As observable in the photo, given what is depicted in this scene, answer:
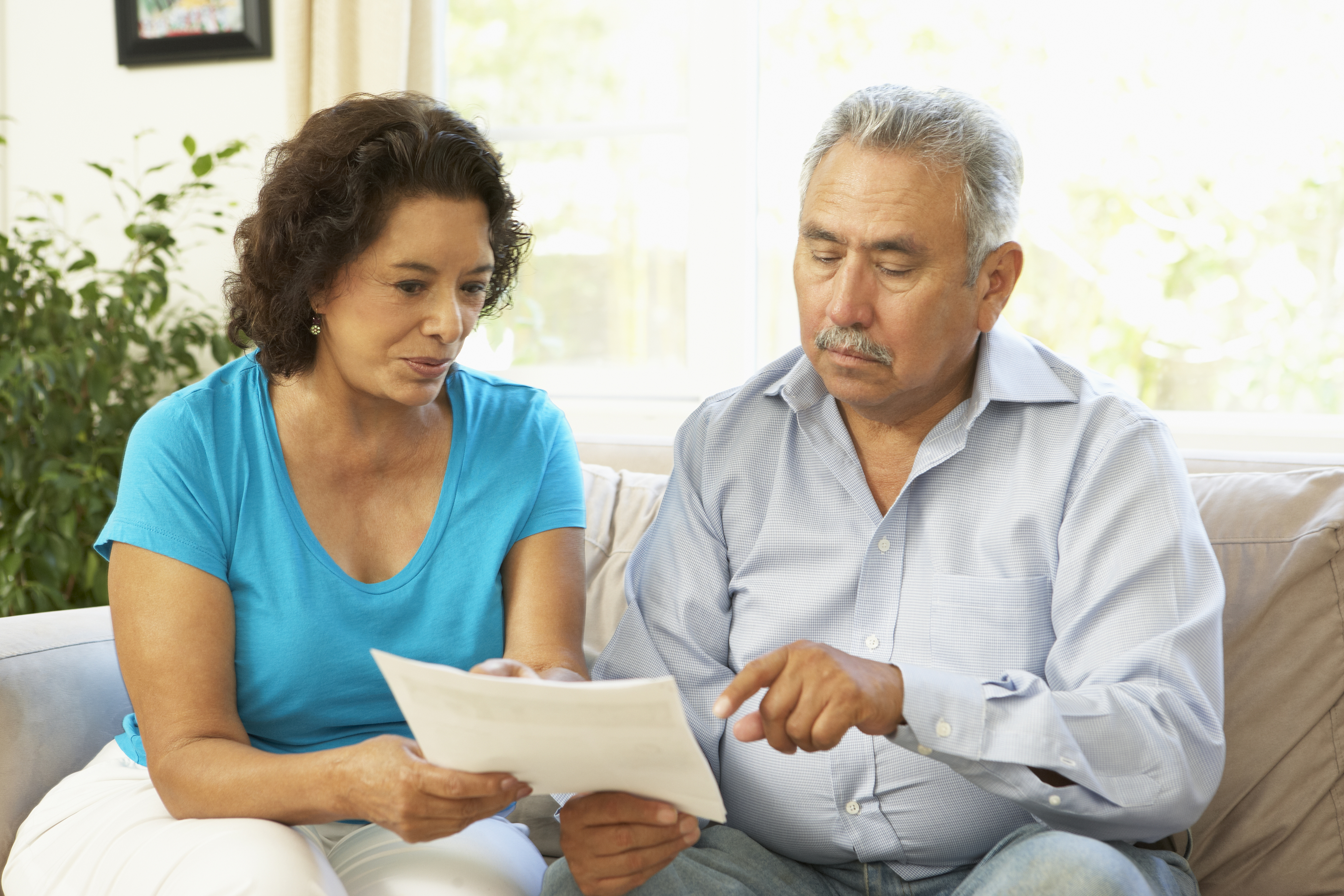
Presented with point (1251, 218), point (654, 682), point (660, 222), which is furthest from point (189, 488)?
point (1251, 218)

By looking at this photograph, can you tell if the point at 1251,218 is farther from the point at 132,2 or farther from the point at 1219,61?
the point at 132,2

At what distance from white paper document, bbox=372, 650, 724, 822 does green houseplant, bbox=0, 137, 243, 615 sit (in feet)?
5.31

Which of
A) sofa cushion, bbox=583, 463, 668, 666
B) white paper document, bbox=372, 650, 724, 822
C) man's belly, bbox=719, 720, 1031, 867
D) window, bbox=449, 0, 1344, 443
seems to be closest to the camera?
white paper document, bbox=372, 650, 724, 822

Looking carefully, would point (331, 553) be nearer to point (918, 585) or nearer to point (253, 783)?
point (253, 783)

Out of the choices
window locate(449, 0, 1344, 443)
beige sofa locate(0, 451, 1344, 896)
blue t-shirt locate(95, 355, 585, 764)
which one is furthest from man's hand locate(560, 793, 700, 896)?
window locate(449, 0, 1344, 443)

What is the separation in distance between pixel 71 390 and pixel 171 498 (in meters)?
1.28

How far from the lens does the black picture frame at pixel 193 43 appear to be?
2.60 m

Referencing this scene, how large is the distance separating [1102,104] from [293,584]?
77.0 inches

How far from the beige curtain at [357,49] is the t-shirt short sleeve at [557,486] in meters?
1.21

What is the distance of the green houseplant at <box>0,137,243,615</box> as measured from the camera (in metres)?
2.28

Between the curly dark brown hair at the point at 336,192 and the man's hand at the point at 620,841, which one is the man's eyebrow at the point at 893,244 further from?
the man's hand at the point at 620,841

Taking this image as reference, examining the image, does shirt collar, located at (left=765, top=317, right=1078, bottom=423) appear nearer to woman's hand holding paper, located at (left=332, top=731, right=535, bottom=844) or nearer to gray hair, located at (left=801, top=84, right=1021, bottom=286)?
gray hair, located at (left=801, top=84, right=1021, bottom=286)

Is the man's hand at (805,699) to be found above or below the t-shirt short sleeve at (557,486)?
below

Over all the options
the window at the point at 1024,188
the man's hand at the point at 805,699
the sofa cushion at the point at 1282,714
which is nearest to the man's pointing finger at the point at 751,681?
the man's hand at the point at 805,699
